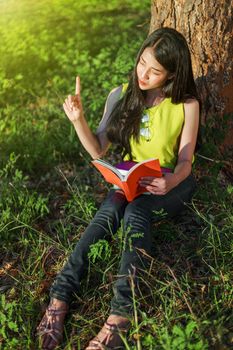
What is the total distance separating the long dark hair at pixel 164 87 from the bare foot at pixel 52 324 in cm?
114

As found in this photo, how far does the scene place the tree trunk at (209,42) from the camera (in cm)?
371

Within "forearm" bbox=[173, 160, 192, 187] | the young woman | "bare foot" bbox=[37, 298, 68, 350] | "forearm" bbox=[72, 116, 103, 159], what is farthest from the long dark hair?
"bare foot" bbox=[37, 298, 68, 350]

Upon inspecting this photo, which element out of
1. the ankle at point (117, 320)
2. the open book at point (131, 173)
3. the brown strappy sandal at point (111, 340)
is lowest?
the brown strappy sandal at point (111, 340)

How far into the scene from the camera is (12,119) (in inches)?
202

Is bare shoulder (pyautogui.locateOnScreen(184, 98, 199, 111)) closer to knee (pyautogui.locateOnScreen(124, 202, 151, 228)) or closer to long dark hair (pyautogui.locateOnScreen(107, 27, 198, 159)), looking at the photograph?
long dark hair (pyautogui.locateOnScreen(107, 27, 198, 159))

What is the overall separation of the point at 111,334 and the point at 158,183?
0.91 meters

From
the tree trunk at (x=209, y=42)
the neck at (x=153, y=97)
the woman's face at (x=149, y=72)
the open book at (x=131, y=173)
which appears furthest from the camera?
the tree trunk at (x=209, y=42)

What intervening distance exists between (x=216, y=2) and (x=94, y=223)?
1772 millimetres

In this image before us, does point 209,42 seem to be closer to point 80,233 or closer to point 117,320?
point 80,233

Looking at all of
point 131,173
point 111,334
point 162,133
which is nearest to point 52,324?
point 111,334

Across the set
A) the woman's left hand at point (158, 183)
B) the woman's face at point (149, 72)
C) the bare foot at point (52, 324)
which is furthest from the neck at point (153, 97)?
the bare foot at point (52, 324)

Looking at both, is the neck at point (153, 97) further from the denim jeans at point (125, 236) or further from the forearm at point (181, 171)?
the denim jeans at point (125, 236)

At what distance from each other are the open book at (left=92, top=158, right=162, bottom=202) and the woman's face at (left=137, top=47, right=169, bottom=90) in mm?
564

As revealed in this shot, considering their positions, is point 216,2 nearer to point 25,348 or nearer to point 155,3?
point 155,3
